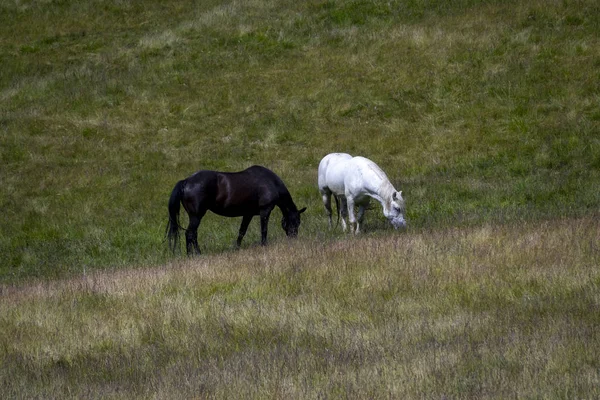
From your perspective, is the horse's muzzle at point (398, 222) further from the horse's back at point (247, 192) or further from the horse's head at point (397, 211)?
the horse's back at point (247, 192)

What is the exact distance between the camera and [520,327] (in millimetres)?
7344

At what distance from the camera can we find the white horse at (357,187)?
14.7 meters

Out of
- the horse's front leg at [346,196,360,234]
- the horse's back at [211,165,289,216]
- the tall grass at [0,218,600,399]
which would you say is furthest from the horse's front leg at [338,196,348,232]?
the tall grass at [0,218,600,399]

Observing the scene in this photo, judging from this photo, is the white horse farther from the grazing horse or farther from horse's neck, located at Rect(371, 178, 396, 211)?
the grazing horse

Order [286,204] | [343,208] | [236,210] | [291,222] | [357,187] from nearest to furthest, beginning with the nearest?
[236,210] → [286,204] → [291,222] → [357,187] → [343,208]

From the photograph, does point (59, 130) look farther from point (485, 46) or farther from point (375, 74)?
point (485, 46)

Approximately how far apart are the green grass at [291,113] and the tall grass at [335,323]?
10.9ft

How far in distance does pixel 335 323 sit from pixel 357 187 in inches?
296

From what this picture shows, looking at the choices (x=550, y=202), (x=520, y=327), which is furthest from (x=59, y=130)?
(x=520, y=327)

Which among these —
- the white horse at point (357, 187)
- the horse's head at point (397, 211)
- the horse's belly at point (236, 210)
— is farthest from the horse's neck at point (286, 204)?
the horse's head at point (397, 211)

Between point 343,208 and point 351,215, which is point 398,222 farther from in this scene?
point 343,208

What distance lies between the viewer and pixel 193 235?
14750 mm

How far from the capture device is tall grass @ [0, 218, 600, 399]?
245 inches

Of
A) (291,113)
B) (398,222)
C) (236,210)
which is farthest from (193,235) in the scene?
(291,113)
